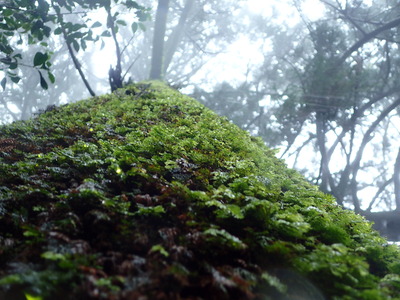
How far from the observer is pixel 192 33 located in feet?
93.6

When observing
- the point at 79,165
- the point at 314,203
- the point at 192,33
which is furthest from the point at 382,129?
the point at 79,165

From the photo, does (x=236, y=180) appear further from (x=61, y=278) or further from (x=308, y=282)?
(x=61, y=278)

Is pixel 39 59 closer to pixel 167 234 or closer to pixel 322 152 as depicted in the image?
pixel 167 234

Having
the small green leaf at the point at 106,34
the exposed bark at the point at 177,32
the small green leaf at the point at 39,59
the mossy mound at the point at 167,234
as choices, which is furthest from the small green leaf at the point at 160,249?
the exposed bark at the point at 177,32

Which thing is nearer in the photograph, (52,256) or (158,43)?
(52,256)

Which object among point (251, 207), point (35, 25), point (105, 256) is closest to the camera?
point (105, 256)

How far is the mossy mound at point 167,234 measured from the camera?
1675mm

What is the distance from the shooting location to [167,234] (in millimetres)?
2045

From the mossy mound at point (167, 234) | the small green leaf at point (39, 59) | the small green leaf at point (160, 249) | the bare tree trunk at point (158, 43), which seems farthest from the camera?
the bare tree trunk at point (158, 43)

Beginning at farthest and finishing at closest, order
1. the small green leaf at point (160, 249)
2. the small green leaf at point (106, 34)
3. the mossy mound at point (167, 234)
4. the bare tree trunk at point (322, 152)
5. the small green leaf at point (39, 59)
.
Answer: the bare tree trunk at point (322, 152) → the small green leaf at point (106, 34) → the small green leaf at point (39, 59) → the small green leaf at point (160, 249) → the mossy mound at point (167, 234)

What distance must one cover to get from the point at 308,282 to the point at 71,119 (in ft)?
15.1

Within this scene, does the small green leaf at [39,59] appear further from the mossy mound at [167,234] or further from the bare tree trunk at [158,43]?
the bare tree trunk at [158,43]

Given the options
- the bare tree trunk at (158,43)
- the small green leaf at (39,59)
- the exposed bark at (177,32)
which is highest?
the exposed bark at (177,32)

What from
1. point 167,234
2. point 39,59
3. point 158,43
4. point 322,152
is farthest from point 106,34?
point 158,43
